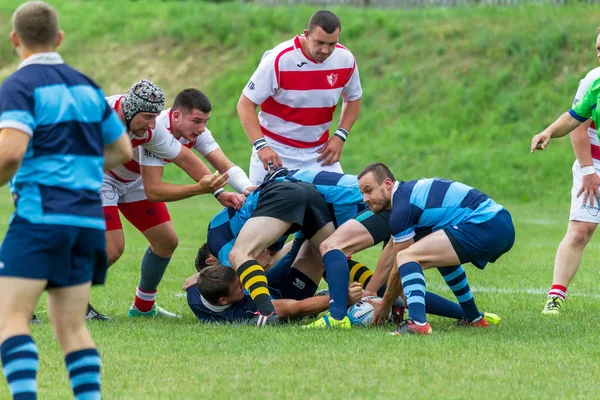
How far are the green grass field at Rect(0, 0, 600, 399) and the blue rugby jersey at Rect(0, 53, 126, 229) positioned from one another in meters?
1.20

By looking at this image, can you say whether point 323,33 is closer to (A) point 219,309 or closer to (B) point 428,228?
(B) point 428,228

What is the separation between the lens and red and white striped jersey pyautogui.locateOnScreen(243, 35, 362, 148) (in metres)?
8.70

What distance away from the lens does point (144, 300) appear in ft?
26.5

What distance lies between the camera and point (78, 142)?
4258 mm

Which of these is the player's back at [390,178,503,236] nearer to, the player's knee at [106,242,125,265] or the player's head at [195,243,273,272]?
the player's head at [195,243,273,272]

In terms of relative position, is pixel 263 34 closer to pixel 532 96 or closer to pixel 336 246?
pixel 532 96

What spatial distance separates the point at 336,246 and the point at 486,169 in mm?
13332

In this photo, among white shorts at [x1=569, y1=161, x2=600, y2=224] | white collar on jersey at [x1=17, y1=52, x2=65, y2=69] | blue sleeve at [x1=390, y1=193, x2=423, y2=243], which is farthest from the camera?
white shorts at [x1=569, y1=161, x2=600, y2=224]

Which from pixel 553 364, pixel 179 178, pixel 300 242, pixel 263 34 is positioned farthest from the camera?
pixel 263 34

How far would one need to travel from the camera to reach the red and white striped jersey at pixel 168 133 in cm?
756

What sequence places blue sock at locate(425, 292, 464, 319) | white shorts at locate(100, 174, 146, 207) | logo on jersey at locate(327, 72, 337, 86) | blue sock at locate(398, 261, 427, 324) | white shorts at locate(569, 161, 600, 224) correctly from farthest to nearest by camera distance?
logo on jersey at locate(327, 72, 337, 86) → white shorts at locate(569, 161, 600, 224) → white shorts at locate(100, 174, 146, 207) → blue sock at locate(425, 292, 464, 319) → blue sock at locate(398, 261, 427, 324)

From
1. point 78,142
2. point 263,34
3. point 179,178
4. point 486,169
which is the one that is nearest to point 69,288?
point 78,142

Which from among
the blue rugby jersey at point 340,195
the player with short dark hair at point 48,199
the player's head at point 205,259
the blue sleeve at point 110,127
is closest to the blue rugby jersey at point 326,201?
the blue rugby jersey at point 340,195

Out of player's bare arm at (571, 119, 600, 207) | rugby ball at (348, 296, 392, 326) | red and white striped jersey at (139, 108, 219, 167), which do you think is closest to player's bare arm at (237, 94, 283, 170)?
red and white striped jersey at (139, 108, 219, 167)
